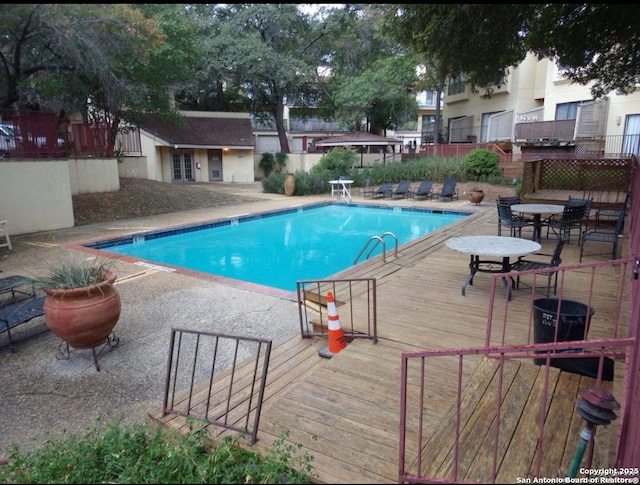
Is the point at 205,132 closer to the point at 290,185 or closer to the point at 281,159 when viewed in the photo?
the point at 281,159

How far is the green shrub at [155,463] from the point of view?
2.24 meters

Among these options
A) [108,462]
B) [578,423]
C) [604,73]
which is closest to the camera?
[108,462]

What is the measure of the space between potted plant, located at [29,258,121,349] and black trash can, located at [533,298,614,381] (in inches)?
157

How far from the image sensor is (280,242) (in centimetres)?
1215

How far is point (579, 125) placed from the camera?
17781mm

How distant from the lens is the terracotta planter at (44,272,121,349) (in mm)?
4066

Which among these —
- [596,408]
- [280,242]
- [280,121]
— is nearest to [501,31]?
[596,408]

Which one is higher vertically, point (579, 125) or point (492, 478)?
point (579, 125)

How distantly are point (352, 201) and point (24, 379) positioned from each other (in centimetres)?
1427

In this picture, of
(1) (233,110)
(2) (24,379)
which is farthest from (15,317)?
(1) (233,110)

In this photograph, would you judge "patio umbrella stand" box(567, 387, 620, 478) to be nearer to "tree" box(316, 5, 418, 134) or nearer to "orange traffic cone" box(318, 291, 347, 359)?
"orange traffic cone" box(318, 291, 347, 359)

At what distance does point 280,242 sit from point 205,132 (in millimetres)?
16172

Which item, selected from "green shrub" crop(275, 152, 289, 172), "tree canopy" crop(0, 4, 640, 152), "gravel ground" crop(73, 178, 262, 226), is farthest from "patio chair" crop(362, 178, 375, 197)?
"green shrub" crop(275, 152, 289, 172)

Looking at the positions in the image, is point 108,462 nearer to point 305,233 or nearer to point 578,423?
point 578,423
